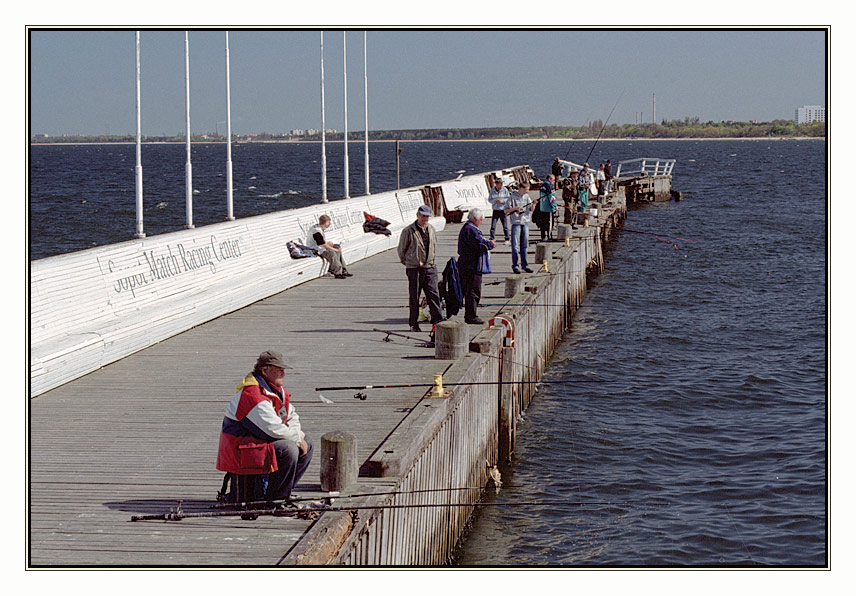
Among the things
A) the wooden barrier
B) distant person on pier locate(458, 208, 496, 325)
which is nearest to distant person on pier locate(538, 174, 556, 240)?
the wooden barrier

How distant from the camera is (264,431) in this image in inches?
296

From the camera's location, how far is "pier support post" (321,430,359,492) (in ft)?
26.8

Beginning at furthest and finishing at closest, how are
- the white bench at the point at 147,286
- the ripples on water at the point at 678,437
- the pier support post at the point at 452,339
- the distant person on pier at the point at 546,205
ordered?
the distant person on pier at the point at 546,205, the pier support post at the point at 452,339, the ripples on water at the point at 678,437, the white bench at the point at 147,286

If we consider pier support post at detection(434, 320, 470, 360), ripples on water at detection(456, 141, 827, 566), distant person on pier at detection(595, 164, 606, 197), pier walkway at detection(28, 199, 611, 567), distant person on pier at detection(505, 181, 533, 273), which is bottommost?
ripples on water at detection(456, 141, 827, 566)

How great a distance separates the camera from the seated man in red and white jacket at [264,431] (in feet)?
24.5

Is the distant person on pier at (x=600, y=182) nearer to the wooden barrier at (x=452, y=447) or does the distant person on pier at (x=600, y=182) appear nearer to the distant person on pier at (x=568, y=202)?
the distant person on pier at (x=568, y=202)

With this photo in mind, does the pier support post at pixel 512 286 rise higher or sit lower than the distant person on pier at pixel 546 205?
lower

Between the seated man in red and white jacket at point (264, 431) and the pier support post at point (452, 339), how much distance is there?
5191 millimetres

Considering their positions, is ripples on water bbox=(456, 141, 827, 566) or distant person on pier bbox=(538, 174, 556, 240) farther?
distant person on pier bbox=(538, 174, 556, 240)

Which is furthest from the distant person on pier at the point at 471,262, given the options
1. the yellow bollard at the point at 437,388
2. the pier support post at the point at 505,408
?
the yellow bollard at the point at 437,388

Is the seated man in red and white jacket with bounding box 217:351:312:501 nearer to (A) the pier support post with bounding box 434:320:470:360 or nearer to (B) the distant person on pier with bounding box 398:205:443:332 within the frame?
(A) the pier support post with bounding box 434:320:470:360

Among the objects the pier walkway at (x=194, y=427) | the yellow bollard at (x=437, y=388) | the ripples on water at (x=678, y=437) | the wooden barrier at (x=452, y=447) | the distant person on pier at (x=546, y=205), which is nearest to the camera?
the pier walkway at (x=194, y=427)

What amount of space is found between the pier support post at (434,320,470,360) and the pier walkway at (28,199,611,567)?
0.20 metres

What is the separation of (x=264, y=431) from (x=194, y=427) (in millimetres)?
3082
